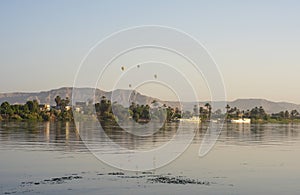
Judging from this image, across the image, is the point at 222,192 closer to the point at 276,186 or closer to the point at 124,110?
the point at 276,186

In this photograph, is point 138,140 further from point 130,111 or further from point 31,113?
point 31,113

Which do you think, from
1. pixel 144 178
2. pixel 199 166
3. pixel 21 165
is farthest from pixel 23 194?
pixel 199 166

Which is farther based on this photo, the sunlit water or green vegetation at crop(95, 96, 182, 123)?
green vegetation at crop(95, 96, 182, 123)

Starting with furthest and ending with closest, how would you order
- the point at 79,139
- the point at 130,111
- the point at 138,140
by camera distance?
1. the point at 130,111
2. the point at 79,139
3. the point at 138,140

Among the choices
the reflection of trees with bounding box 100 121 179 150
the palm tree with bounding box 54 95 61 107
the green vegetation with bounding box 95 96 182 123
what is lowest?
the reflection of trees with bounding box 100 121 179 150

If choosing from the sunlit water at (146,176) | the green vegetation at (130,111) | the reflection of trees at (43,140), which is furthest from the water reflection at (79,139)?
the sunlit water at (146,176)

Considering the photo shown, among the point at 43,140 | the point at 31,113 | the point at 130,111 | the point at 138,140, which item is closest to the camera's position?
the point at 43,140

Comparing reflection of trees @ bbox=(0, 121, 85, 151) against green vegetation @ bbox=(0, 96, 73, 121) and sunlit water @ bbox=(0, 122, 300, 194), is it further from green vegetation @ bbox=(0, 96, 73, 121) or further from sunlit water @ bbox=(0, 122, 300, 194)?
green vegetation @ bbox=(0, 96, 73, 121)

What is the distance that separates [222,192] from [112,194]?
15.0 ft

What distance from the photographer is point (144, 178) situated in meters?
24.5

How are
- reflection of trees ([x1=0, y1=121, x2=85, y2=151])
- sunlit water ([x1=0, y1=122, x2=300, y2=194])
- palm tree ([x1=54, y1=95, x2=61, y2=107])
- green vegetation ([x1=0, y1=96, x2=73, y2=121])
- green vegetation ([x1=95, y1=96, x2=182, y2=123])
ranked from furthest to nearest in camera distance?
palm tree ([x1=54, y1=95, x2=61, y2=107]), green vegetation ([x1=0, y1=96, x2=73, y2=121]), green vegetation ([x1=95, y1=96, x2=182, y2=123]), reflection of trees ([x1=0, y1=121, x2=85, y2=151]), sunlit water ([x1=0, y1=122, x2=300, y2=194])

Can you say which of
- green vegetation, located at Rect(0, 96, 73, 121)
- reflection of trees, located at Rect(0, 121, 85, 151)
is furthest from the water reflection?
green vegetation, located at Rect(0, 96, 73, 121)

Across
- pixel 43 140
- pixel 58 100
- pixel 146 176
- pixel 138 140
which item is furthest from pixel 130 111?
pixel 58 100

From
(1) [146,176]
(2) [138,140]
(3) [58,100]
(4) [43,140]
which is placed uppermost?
(3) [58,100]
